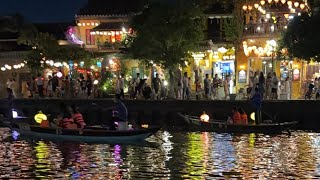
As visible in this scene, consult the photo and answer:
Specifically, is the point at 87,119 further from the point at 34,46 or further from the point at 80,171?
the point at 80,171

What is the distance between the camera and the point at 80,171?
2141 cm

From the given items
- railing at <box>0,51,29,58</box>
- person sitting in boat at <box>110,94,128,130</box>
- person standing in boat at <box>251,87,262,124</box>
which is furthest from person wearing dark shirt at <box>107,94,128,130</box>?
railing at <box>0,51,29,58</box>

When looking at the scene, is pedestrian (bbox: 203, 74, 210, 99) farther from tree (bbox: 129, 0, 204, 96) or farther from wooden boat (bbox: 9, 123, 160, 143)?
wooden boat (bbox: 9, 123, 160, 143)

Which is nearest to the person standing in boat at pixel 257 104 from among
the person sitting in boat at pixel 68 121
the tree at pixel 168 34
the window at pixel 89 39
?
the tree at pixel 168 34

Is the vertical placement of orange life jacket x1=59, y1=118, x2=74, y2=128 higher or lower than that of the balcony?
lower

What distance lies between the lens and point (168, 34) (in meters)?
42.1

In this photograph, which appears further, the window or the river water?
the window

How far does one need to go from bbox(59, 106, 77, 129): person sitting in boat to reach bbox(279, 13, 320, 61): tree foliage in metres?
15.3

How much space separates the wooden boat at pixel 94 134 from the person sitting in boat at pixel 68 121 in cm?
25

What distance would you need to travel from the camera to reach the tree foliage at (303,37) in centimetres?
3734

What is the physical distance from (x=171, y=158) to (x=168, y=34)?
1874cm

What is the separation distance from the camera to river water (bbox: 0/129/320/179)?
2102 cm

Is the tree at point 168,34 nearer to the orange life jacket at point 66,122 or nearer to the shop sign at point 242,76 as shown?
the shop sign at point 242,76

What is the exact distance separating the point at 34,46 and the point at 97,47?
16.8ft
